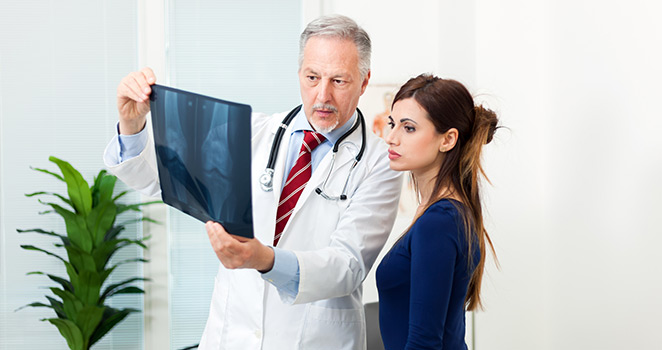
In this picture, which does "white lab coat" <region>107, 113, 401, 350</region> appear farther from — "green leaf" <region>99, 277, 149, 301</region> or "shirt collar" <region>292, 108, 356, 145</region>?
"green leaf" <region>99, 277, 149, 301</region>

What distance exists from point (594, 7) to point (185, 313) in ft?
8.25

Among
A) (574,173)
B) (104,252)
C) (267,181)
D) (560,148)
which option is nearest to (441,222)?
(267,181)

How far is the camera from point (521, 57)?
8.34 feet

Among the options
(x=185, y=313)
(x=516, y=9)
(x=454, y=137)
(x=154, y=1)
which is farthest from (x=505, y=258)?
(x=154, y=1)

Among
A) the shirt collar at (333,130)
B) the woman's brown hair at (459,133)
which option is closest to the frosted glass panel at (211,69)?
the shirt collar at (333,130)

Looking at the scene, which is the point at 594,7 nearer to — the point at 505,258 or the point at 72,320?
the point at 505,258

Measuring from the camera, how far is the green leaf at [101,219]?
280 cm

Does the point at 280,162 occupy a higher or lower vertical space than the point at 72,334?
higher

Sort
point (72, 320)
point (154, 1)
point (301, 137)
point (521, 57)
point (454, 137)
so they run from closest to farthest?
point (454, 137) < point (301, 137) < point (521, 57) < point (72, 320) < point (154, 1)

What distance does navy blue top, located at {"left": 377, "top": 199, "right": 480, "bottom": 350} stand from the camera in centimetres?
125

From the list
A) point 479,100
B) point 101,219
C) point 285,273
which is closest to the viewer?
point 285,273

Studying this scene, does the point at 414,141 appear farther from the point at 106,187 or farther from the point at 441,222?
the point at 106,187

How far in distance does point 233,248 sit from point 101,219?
80.2 inches

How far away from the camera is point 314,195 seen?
4.92 ft
